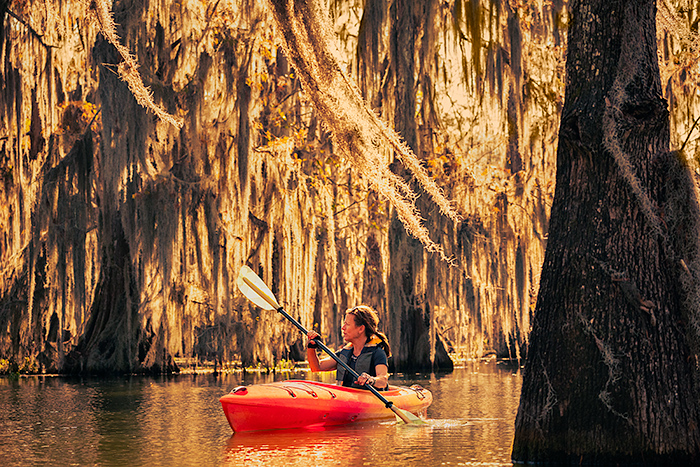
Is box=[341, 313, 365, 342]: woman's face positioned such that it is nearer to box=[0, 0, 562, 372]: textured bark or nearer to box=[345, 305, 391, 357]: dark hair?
box=[345, 305, 391, 357]: dark hair

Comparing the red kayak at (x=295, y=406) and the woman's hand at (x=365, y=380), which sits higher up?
the woman's hand at (x=365, y=380)

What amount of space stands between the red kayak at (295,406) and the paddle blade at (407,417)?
32 cm

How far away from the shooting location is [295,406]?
321 inches

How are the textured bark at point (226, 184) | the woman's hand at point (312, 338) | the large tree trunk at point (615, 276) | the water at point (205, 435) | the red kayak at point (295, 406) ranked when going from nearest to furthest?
1. the large tree trunk at point (615, 276)
2. the water at point (205, 435)
3. the red kayak at point (295, 406)
4. the woman's hand at point (312, 338)
5. the textured bark at point (226, 184)

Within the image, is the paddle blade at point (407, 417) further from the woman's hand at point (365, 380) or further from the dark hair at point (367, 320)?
the dark hair at point (367, 320)

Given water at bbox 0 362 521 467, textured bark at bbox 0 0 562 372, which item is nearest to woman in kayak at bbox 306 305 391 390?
water at bbox 0 362 521 467

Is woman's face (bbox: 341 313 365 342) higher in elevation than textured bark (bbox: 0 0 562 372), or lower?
lower

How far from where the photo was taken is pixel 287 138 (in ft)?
50.5

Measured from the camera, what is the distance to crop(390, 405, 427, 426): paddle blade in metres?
8.58

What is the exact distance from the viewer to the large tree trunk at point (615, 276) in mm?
5422

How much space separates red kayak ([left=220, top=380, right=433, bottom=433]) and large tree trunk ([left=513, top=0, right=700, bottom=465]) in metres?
2.84

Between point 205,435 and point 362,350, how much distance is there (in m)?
1.71

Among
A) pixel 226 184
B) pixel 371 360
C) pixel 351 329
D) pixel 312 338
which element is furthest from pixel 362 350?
pixel 226 184

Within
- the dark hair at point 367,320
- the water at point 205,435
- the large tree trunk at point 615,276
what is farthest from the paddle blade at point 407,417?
the large tree trunk at point 615,276
